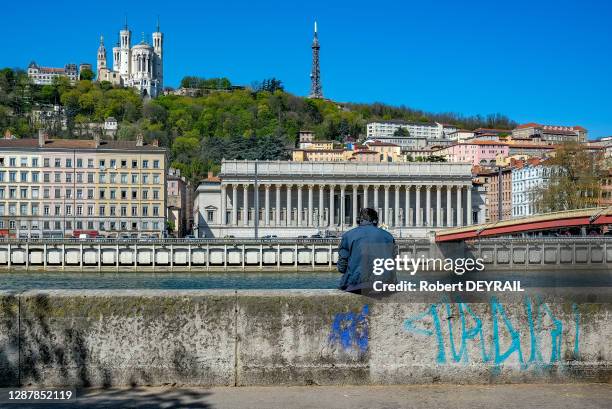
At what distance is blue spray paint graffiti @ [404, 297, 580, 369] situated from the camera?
24.8 ft

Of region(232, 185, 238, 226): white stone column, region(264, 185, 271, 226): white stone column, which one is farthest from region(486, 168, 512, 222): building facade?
region(232, 185, 238, 226): white stone column

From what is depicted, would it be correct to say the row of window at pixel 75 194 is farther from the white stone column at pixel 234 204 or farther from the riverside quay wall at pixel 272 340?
the riverside quay wall at pixel 272 340

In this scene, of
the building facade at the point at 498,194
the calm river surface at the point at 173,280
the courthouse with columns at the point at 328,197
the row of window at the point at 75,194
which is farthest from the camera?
the building facade at the point at 498,194

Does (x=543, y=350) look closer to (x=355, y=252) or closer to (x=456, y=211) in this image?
(x=355, y=252)

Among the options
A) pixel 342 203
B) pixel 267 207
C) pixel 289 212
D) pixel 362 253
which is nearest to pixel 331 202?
pixel 342 203

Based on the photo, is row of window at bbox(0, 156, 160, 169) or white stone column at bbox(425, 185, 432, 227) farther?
white stone column at bbox(425, 185, 432, 227)

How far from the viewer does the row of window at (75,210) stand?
295ft

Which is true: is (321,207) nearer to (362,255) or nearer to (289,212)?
(289,212)

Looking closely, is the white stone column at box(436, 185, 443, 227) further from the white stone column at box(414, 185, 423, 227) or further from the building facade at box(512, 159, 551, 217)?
the building facade at box(512, 159, 551, 217)

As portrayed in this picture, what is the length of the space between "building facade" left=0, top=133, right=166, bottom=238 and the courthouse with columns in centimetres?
2004

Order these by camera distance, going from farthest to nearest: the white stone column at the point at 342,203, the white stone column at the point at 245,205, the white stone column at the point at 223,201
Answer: the white stone column at the point at 342,203
the white stone column at the point at 223,201
the white stone column at the point at 245,205

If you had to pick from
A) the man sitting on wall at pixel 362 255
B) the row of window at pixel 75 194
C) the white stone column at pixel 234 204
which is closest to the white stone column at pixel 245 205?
the white stone column at pixel 234 204

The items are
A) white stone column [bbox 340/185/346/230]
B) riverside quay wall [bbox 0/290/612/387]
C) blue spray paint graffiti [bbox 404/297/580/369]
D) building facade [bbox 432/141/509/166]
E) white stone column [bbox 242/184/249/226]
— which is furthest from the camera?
building facade [bbox 432/141/509/166]

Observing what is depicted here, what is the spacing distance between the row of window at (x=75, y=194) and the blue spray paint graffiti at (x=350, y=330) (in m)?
87.1
